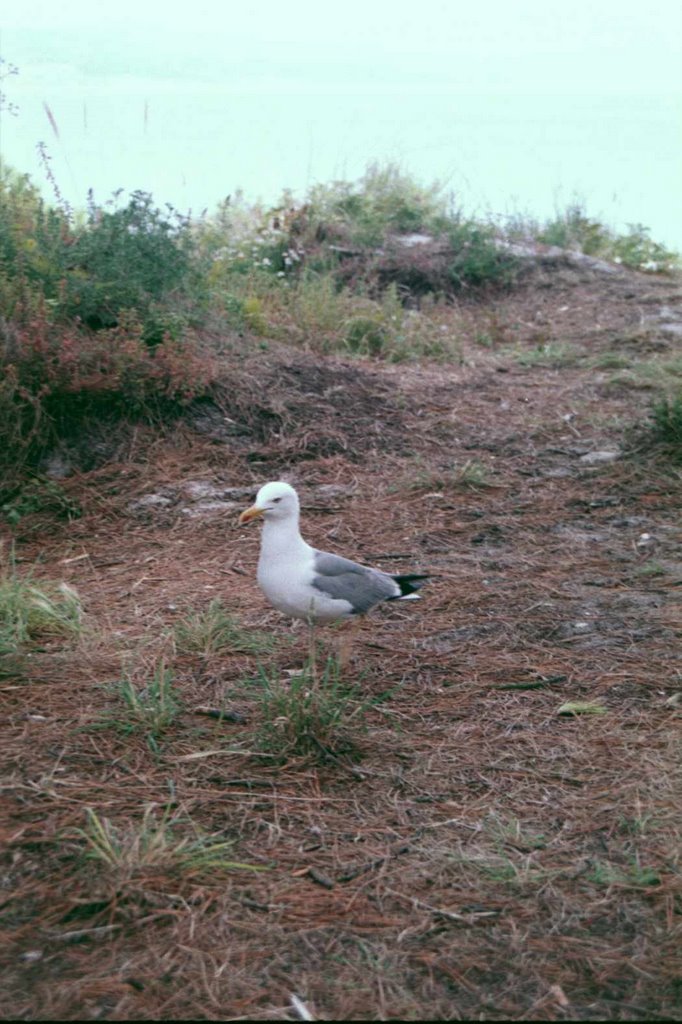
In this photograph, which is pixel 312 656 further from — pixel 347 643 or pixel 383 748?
pixel 347 643

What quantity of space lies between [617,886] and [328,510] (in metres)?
2.69

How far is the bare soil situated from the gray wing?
19cm

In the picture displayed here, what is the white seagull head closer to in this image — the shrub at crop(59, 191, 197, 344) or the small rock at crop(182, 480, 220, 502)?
the small rock at crop(182, 480, 220, 502)

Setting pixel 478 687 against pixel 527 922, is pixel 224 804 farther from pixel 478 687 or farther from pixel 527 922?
pixel 478 687

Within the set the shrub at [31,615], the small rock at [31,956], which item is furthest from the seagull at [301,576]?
the small rock at [31,956]

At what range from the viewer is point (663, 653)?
11.6 feet

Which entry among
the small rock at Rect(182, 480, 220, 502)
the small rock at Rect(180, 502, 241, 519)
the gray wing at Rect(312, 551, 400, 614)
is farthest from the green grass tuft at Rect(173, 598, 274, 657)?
the small rock at Rect(182, 480, 220, 502)

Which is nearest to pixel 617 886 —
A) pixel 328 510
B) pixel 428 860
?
pixel 428 860

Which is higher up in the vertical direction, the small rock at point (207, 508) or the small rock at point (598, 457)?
the small rock at point (598, 457)

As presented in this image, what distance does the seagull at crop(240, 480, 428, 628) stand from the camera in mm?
3455

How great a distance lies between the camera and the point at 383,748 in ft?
9.75

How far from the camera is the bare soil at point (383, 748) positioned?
2.11m

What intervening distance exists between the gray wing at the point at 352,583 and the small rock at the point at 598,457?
2.08m

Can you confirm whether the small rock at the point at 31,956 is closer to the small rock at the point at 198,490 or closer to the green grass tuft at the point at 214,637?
the green grass tuft at the point at 214,637
